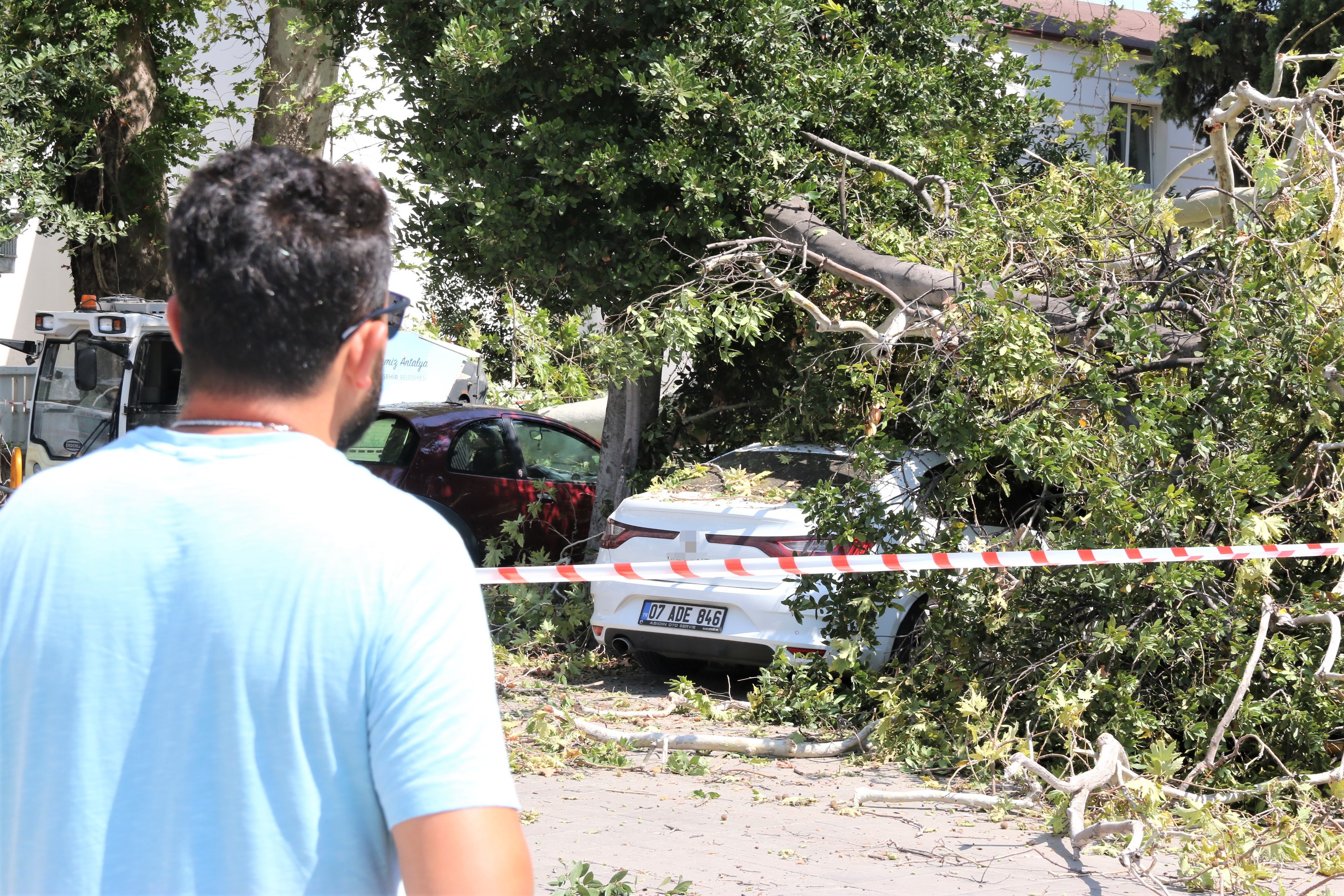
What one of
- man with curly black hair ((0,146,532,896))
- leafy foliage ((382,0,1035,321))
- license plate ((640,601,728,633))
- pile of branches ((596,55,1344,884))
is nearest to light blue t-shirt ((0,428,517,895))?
man with curly black hair ((0,146,532,896))

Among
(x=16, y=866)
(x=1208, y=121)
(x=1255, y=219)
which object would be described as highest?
(x=1208, y=121)

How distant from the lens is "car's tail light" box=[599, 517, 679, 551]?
7160 millimetres

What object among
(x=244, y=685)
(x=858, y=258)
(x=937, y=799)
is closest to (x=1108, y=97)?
(x=858, y=258)

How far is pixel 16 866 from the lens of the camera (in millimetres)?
1385

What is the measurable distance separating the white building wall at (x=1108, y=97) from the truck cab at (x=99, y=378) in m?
14.5

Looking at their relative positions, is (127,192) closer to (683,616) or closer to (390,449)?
(390,449)

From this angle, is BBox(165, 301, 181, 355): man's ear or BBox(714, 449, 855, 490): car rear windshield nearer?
BBox(165, 301, 181, 355): man's ear

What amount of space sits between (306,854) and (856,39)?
28.7 ft

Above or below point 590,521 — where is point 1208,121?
above

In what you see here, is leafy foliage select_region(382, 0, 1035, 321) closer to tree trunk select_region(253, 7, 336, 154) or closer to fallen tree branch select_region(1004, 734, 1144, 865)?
fallen tree branch select_region(1004, 734, 1144, 865)

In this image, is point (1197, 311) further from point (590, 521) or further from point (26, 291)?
point (26, 291)

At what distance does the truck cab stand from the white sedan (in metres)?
5.73

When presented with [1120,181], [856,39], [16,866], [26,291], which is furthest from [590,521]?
[26,291]

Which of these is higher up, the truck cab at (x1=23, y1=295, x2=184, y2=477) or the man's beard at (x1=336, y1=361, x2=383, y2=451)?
the man's beard at (x1=336, y1=361, x2=383, y2=451)
